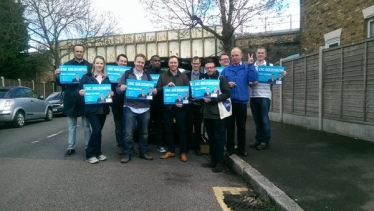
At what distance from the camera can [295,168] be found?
5438 millimetres

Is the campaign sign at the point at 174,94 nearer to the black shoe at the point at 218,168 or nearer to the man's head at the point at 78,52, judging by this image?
the black shoe at the point at 218,168

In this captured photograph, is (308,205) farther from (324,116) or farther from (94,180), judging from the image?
(324,116)

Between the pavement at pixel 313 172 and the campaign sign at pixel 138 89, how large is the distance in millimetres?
2119

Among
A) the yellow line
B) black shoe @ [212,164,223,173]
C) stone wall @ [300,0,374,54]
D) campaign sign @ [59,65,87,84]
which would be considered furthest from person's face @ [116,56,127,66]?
stone wall @ [300,0,374,54]

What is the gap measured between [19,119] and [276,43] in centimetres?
1372

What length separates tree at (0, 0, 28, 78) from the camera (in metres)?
26.1

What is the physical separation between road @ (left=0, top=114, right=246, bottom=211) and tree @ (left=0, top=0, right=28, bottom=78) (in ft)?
75.2

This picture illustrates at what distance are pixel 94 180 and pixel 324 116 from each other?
21.1 ft

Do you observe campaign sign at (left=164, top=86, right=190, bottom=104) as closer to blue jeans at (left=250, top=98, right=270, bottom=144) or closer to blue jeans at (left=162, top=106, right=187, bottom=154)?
blue jeans at (left=162, top=106, right=187, bottom=154)

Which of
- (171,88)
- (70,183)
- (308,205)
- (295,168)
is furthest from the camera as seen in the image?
(171,88)

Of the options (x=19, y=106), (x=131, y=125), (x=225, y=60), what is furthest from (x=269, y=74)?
(x=19, y=106)

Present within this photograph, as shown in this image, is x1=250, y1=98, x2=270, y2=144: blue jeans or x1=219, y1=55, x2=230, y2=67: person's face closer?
x1=250, y1=98, x2=270, y2=144: blue jeans

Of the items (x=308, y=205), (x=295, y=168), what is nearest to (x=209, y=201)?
(x=308, y=205)

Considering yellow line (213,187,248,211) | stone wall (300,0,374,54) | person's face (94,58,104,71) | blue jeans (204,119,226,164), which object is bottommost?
yellow line (213,187,248,211)
